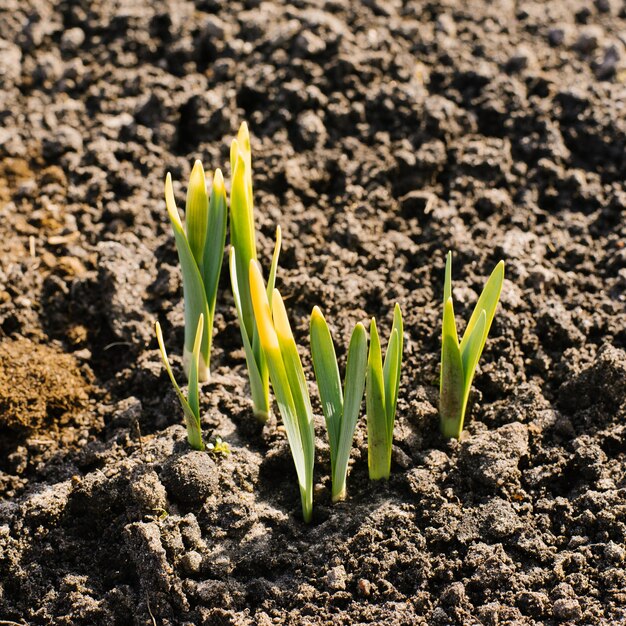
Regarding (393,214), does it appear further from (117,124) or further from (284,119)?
(117,124)

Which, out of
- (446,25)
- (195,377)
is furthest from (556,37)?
(195,377)

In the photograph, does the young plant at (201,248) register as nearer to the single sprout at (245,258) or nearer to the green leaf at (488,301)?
the single sprout at (245,258)

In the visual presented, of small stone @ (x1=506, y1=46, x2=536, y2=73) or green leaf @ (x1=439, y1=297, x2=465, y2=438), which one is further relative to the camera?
small stone @ (x1=506, y1=46, x2=536, y2=73)

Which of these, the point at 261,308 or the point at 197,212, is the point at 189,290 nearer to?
the point at 197,212

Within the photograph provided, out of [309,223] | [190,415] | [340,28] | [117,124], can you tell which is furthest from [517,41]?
[190,415]

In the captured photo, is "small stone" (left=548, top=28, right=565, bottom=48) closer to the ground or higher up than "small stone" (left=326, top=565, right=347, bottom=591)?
higher up

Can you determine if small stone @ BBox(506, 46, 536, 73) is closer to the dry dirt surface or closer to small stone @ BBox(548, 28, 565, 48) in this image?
the dry dirt surface

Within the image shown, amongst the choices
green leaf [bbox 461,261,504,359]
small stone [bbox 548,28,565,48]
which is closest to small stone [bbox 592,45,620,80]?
small stone [bbox 548,28,565,48]

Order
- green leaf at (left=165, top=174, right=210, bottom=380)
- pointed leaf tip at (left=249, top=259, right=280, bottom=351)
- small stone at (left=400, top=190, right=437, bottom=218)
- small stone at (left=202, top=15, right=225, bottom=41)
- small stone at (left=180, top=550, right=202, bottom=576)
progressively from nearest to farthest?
pointed leaf tip at (left=249, top=259, right=280, bottom=351), small stone at (left=180, top=550, right=202, bottom=576), green leaf at (left=165, top=174, right=210, bottom=380), small stone at (left=400, top=190, right=437, bottom=218), small stone at (left=202, top=15, right=225, bottom=41)
